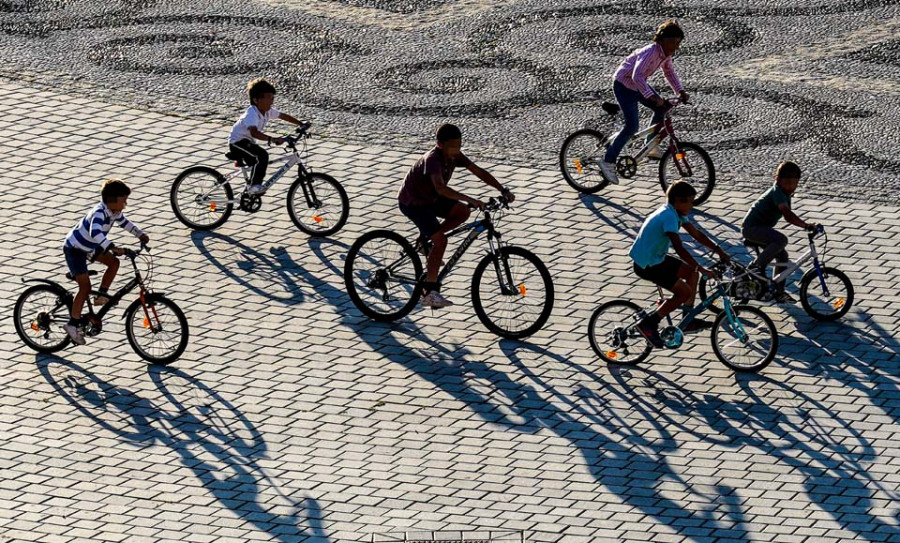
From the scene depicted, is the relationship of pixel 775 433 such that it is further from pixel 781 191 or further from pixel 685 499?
pixel 781 191

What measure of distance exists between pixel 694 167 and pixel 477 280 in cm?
370

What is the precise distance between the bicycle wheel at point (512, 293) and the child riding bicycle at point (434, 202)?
34 cm

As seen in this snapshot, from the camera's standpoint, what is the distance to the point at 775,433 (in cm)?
1153

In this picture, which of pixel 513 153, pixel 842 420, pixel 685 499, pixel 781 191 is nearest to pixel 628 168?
pixel 513 153

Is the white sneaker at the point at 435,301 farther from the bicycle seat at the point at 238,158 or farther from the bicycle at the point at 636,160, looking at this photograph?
the bicycle at the point at 636,160

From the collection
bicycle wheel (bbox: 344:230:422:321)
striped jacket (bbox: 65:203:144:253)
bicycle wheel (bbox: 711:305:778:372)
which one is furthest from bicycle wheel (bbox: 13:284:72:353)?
bicycle wheel (bbox: 711:305:778:372)

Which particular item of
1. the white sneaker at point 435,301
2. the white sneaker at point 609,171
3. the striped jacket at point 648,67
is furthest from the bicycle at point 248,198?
the striped jacket at point 648,67

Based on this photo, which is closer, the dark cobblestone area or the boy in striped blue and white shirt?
the boy in striped blue and white shirt

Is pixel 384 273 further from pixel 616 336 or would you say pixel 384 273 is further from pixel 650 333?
pixel 650 333

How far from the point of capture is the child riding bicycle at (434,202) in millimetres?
12727

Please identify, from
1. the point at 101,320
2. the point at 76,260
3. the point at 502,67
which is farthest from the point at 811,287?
the point at 502,67

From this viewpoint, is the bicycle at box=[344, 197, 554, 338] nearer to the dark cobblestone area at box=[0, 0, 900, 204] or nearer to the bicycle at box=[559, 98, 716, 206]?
the bicycle at box=[559, 98, 716, 206]

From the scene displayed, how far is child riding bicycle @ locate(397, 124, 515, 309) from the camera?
12727mm

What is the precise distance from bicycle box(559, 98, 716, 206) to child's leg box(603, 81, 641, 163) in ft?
0.26
